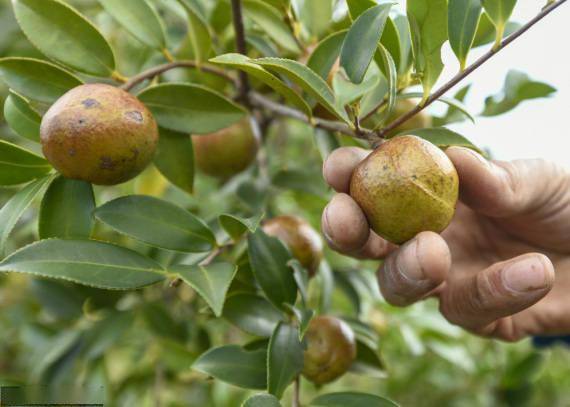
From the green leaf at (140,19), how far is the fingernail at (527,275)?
0.79 metres

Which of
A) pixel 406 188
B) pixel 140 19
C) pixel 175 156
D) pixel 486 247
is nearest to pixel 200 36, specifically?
pixel 140 19

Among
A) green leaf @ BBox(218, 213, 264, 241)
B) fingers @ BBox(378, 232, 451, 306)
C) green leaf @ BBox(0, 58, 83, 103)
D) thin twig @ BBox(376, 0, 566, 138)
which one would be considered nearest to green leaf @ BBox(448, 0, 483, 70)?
thin twig @ BBox(376, 0, 566, 138)

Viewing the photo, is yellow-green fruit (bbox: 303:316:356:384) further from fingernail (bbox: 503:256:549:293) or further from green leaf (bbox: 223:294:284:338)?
fingernail (bbox: 503:256:549:293)

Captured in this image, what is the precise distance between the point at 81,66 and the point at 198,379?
1074 mm

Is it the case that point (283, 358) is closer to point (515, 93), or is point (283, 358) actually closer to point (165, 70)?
point (165, 70)

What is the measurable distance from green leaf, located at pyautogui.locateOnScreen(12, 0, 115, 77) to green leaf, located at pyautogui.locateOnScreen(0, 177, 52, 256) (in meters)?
0.23

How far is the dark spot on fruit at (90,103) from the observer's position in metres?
0.86

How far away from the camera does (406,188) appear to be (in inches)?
31.1

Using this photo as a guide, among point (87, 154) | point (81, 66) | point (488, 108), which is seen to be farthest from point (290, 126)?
→ point (87, 154)

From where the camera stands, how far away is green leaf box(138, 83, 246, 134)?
3.41 feet

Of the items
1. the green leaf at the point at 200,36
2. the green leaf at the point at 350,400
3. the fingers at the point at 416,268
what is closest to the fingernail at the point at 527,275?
the fingers at the point at 416,268

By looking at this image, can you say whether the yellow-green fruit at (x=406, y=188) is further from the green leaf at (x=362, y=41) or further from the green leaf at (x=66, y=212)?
the green leaf at (x=66, y=212)

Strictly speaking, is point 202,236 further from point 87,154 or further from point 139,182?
point 139,182

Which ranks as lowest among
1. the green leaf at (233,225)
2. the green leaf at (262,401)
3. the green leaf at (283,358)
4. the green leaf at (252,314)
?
the green leaf at (252,314)
